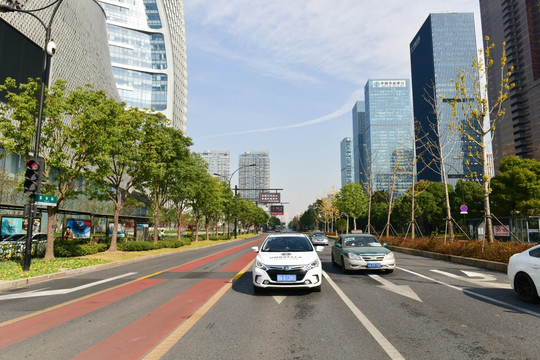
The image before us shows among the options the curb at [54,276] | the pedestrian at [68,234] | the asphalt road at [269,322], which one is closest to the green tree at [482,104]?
the asphalt road at [269,322]

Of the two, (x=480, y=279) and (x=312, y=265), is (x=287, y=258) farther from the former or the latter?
(x=480, y=279)

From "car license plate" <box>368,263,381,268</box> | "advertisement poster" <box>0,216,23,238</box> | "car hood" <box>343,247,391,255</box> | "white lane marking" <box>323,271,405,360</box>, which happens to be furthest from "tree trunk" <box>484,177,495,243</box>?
"advertisement poster" <box>0,216,23,238</box>

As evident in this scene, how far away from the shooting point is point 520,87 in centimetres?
11644

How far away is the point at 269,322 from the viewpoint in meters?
5.68

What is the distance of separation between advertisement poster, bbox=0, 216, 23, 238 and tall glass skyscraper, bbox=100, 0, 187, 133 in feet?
235

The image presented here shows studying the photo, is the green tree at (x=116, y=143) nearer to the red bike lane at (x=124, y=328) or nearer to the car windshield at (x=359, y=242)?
the red bike lane at (x=124, y=328)

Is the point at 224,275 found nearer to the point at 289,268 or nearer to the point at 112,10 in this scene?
the point at 289,268

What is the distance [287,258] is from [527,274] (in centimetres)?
512

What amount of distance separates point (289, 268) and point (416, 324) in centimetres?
288

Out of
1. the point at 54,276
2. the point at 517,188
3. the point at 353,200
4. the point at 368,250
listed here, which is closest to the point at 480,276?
the point at 368,250

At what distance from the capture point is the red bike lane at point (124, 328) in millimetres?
4449

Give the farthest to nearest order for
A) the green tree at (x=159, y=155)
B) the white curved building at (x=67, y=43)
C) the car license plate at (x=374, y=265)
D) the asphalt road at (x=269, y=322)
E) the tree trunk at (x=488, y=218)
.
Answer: the white curved building at (x=67, y=43) → the green tree at (x=159, y=155) → the tree trunk at (x=488, y=218) → the car license plate at (x=374, y=265) → the asphalt road at (x=269, y=322)

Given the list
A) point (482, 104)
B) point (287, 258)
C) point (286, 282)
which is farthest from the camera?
point (482, 104)

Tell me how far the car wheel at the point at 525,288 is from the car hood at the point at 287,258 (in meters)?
4.46
